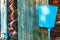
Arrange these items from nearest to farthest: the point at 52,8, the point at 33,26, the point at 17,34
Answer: the point at 52,8, the point at 33,26, the point at 17,34

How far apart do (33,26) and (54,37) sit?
1.53 ft

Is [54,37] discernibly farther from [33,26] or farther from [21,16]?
[21,16]

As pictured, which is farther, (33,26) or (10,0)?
(10,0)

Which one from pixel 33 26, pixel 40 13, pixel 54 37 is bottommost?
pixel 54 37

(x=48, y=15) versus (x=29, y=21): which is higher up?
(x=48, y=15)

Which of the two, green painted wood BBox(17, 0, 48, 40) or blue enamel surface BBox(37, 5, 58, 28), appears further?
green painted wood BBox(17, 0, 48, 40)

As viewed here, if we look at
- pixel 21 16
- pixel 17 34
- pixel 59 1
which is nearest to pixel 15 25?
pixel 17 34

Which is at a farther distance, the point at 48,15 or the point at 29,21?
the point at 29,21

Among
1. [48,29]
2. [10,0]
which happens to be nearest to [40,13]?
[48,29]

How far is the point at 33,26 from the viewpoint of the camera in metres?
3.47

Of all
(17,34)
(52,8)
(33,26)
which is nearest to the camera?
(52,8)

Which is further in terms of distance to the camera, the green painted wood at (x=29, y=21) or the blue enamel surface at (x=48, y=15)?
the green painted wood at (x=29, y=21)

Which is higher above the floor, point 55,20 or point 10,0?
point 10,0

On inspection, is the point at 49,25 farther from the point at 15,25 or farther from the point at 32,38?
the point at 15,25
